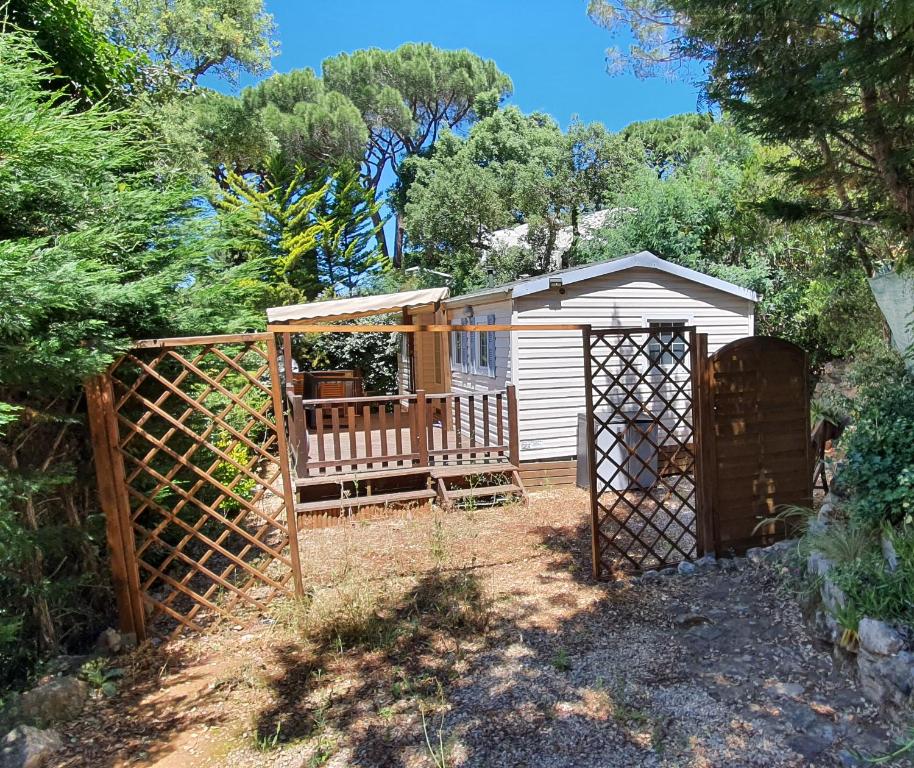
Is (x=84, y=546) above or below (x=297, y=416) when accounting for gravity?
below

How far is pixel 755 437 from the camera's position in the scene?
4977mm

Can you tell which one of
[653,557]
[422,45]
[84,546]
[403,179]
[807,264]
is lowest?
[653,557]

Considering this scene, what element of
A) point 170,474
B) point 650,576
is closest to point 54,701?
point 170,474

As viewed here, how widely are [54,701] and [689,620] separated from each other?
12.4 feet

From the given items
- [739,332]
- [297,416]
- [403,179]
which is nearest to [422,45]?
[403,179]

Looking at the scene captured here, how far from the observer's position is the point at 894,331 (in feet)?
17.9

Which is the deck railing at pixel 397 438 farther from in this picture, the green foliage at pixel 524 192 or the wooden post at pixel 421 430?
the green foliage at pixel 524 192

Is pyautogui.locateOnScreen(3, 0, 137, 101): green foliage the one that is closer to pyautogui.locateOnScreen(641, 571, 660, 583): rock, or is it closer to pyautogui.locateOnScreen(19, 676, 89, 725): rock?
pyautogui.locateOnScreen(19, 676, 89, 725): rock

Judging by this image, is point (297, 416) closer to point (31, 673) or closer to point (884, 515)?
point (31, 673)

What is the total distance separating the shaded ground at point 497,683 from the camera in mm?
2764

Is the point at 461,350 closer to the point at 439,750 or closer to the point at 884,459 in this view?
the point at 884,459

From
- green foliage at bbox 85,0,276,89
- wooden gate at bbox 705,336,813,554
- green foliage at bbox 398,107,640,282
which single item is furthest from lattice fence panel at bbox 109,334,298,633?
green foliage at bbox 398,107,640,282

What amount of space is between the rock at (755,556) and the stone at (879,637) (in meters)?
1.70

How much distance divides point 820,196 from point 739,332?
3.34 metres
